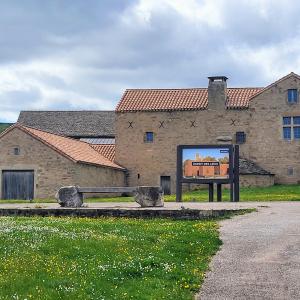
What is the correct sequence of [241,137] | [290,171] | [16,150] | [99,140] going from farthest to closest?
[99,140]
[241,137]
[290,171]
[16,150]

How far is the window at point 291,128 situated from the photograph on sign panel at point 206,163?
20729 millimetres

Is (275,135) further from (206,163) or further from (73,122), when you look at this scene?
(73,122)

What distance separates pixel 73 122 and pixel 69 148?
2157 centimetres

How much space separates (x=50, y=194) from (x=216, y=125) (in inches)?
643

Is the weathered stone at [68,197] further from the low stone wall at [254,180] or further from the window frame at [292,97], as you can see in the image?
the window frame at [292,97]

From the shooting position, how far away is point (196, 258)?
12461 millimetres

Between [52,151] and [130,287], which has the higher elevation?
[52,151]

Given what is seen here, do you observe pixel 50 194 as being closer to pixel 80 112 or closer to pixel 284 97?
pixel 284 97

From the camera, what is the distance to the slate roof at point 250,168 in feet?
149

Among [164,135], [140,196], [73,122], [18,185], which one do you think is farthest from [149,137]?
[140,196]

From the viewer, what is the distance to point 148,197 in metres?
24.7

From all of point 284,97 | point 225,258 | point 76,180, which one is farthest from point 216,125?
point 225,258

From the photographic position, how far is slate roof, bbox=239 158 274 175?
45469 mm

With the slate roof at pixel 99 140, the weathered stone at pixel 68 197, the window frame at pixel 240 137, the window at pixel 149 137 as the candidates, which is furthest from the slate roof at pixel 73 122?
the weathered stone at pixel 68 197
